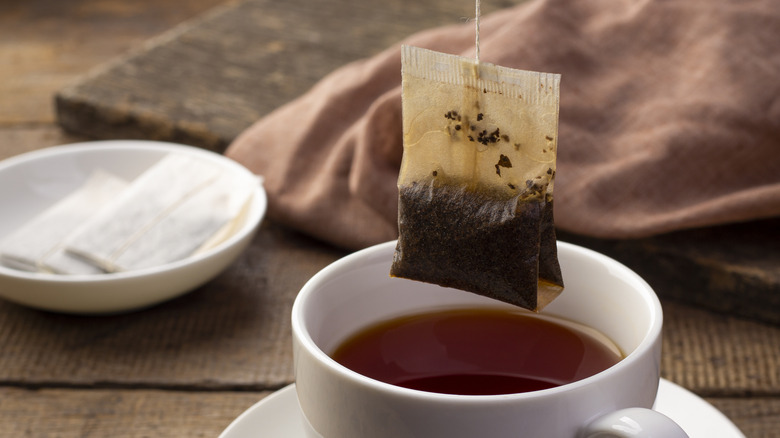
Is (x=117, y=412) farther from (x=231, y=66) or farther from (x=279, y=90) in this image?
(x=231, y=66)

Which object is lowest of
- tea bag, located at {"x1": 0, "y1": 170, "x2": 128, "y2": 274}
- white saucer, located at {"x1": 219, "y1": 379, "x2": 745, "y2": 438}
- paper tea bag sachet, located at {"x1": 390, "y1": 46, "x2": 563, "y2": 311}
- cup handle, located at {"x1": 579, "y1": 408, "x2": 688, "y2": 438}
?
tea bag, located at {"x1": 0, "y1": 170, "x2": 128, "y2": 274}

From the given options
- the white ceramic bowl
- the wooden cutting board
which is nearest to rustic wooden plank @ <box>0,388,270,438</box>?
the white ceramic bowl

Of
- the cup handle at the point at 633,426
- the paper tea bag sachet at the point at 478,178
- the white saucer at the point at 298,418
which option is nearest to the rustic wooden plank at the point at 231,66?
the white saucer at the point at 298,418

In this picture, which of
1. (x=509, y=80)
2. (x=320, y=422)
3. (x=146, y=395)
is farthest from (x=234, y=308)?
(x=509, y=80)

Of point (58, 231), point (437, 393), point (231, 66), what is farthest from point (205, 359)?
point (231, 66)

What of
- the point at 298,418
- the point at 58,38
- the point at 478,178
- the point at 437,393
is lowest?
the point at 58,38

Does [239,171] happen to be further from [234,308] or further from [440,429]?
[440,429]

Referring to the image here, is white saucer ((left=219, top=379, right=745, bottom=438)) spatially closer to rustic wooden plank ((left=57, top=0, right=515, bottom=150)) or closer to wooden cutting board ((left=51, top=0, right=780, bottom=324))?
wooden cutting board ((left=51, top=0, right=780, bottom=324))
